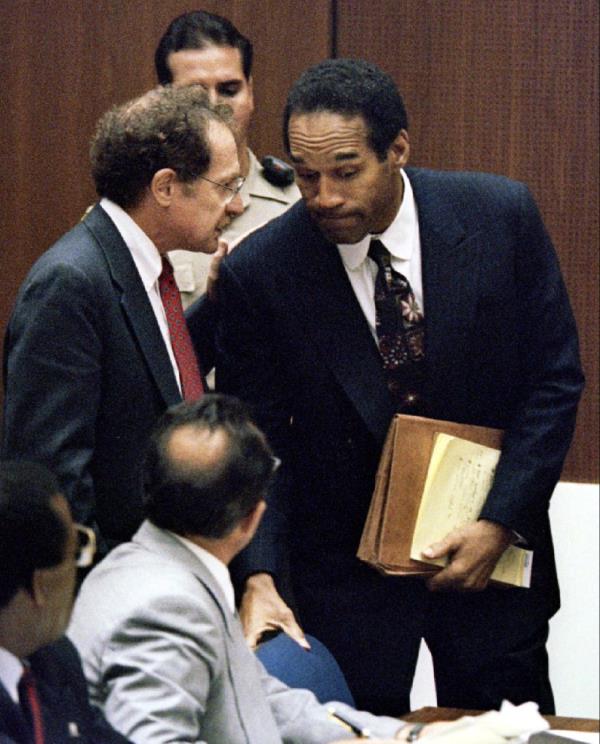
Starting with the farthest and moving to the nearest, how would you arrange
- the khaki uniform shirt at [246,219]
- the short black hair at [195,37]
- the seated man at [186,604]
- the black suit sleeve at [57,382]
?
the short black hair at [195,37]
the khaki uniform shirt at [246,219]
the black suit sleeve at [57,382]
the seated man at [186,604]

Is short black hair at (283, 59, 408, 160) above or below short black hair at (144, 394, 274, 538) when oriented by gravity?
above

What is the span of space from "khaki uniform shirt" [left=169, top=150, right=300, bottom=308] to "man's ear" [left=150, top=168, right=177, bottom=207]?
60 cm

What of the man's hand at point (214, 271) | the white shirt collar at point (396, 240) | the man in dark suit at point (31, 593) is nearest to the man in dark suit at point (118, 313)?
the man's hand at point (214, 271)

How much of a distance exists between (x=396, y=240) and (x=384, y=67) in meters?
1.31

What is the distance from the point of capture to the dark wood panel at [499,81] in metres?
4.05

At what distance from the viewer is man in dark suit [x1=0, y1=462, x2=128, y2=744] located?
169cm

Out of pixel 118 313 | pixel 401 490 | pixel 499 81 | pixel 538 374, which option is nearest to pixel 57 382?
pixel 118 313

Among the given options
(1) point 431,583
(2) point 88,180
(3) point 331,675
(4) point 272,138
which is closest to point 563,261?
(4) point 272,138

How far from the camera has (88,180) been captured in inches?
159

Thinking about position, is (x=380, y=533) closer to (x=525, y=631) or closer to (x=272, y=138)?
(x=525, y=631)

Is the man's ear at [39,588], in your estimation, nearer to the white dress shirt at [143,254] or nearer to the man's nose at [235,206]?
the white dress shirt at [143,254]

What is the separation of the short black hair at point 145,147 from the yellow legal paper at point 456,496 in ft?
2.21

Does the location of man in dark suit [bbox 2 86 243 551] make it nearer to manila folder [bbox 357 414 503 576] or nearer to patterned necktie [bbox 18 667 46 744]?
manila folder [bbox 357 414 503 576]

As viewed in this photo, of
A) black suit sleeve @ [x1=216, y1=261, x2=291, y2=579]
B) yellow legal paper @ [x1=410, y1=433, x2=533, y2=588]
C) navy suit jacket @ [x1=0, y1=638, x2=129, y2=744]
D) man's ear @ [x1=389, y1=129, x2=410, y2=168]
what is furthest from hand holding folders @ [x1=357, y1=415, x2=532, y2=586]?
navy suit jacket @ [x1=0, y1=638, x2=129, y2=744]
